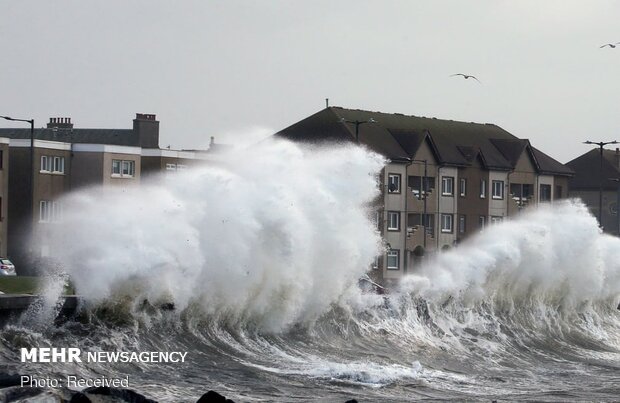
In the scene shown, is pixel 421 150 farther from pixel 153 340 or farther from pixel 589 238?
pixel 153 340

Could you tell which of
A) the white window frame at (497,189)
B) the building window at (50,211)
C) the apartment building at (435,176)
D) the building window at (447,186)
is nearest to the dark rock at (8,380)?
the apartment building at (435,176)

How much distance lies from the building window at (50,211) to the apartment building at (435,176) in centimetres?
1330

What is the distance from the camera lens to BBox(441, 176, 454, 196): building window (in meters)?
78.3

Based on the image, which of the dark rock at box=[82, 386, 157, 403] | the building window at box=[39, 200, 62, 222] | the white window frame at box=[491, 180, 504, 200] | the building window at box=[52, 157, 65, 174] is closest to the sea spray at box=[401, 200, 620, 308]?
the dark rock at box=[82, 386, 157, 403]

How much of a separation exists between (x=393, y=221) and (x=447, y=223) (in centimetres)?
600

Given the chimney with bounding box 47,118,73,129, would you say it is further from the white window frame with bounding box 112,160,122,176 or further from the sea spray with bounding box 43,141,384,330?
the sea spray with bounding box 43,141,384,330

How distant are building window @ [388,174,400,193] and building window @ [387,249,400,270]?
10.3 feet

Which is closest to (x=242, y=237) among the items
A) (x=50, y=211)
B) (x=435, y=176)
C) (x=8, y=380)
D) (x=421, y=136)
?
(x=8, y=380)

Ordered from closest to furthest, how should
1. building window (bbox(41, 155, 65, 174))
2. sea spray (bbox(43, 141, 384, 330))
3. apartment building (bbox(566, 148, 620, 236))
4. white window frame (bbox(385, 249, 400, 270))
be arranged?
1. sea spray (bbox(43, 141, 384, 330))
2. building window (bbox(41, 155, 65, 174))
3. white window frame (bbox(385, 249, 400, 270))
4. apartment building (bbox(566, 148, 620, 236))

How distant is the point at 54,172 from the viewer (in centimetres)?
7181

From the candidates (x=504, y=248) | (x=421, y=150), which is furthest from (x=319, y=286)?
(x=421, y=150)

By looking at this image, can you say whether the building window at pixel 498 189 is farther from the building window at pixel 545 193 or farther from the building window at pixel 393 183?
the building window at pixel 393 183

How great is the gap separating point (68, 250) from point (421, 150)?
4718 cm

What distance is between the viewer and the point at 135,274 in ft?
99.6
